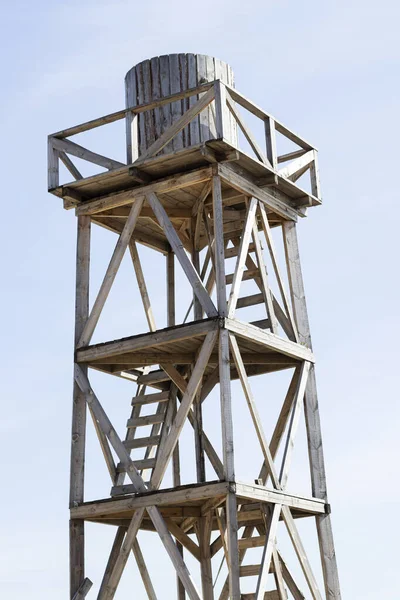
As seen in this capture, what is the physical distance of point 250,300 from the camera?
23000 millimetres

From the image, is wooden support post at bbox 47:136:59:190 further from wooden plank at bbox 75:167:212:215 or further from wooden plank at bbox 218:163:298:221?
wooden plank at bbox 218:163:298:221

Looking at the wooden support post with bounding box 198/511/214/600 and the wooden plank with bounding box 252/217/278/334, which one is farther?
the wooden support post with bounding box 198/511/214/600

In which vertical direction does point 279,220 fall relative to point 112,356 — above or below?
above

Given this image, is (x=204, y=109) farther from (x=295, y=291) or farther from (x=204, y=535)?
(x=204, y=535)

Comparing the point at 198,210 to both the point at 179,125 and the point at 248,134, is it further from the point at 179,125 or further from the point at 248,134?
the point at 179,125

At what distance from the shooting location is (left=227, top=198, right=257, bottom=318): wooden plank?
20.9m

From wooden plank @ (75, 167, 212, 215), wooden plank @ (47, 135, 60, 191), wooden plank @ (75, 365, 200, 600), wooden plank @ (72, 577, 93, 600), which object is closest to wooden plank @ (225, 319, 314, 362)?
wooden plank @ (75, 167, 212, 215)

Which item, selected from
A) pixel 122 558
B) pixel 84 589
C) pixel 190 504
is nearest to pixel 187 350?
pixel 190 504

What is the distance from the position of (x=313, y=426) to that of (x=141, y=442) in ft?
9.46

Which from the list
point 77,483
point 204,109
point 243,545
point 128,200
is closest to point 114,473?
point 77,483

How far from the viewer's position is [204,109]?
2217cm

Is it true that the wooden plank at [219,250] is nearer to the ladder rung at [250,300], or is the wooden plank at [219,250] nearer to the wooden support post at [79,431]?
the ladder rung at [250,300]

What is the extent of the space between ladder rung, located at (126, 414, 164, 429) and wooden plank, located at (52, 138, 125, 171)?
4.32m

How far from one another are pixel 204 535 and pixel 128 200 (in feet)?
18.6
